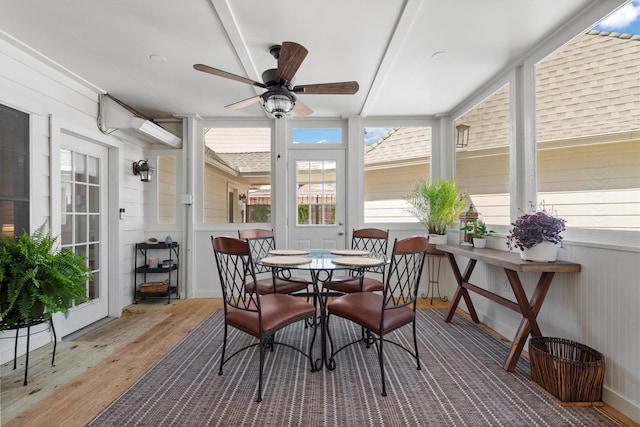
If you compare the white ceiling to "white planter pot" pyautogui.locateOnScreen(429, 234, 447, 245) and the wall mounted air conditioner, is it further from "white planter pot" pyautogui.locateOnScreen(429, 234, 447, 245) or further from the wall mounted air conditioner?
"white planter pot" pyautogui.locateOnScreen(429, 234, 447, 245)

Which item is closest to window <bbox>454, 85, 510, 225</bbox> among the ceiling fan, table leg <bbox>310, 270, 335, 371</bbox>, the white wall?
the ceiling fan

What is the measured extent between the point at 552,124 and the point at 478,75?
100 cm

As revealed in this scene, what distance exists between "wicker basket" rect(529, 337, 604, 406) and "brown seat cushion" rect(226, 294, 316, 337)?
153 cm

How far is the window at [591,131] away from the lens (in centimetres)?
184

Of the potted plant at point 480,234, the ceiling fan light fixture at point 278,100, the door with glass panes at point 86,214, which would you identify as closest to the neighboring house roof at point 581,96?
the potted plant at point 480,234

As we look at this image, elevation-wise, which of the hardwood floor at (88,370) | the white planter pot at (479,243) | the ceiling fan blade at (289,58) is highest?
the ceiling fan blade at (289,58)

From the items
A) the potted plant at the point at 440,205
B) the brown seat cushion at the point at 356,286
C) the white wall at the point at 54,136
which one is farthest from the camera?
the potted plant at the point at 440,205

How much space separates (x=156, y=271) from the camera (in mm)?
Answer: 3963

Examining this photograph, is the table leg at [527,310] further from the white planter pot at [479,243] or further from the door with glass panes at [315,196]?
the door with glass panes at [315,196]

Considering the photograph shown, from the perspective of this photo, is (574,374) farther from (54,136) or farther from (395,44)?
(54,136)

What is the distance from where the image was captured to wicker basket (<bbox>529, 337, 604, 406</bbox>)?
6.00ft

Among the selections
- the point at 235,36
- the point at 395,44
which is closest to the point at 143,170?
the point at 235,36

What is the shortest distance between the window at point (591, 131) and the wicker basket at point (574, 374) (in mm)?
826

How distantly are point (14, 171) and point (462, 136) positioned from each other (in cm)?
454
